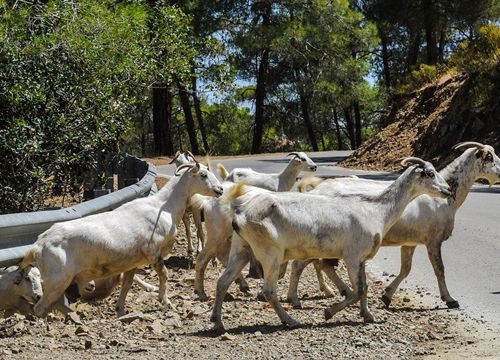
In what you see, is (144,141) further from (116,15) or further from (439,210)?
(439,210)

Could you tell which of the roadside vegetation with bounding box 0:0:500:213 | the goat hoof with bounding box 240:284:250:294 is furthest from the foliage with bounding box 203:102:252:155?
the goat hoof with bounding box 240:284:250:294

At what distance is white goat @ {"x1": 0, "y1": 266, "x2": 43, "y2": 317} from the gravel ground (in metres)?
0.35

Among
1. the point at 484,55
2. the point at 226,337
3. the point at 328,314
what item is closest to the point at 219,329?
the point at 226,337

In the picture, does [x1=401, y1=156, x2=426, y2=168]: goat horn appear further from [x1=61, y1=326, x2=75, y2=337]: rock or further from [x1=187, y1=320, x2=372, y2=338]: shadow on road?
[x1=61, y1=326, x2=75, y2=337]: rock

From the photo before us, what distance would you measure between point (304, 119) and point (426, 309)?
51.5 metres

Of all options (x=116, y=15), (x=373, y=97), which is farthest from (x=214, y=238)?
(x=373, y=97)

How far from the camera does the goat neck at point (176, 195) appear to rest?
36.8 feet

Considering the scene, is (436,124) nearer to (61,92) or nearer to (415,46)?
(415,46)

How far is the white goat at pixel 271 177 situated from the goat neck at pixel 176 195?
3.94 m

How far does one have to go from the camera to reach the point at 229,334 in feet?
29.7

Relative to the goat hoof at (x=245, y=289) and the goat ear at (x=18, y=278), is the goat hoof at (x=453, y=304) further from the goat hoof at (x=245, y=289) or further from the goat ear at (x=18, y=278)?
the goat ear at (x=18, y=278)

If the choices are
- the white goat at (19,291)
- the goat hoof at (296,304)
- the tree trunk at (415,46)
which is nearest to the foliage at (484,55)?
the tree trunk at (415,46)

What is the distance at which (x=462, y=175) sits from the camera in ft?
40.9

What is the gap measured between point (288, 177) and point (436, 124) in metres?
18.1
